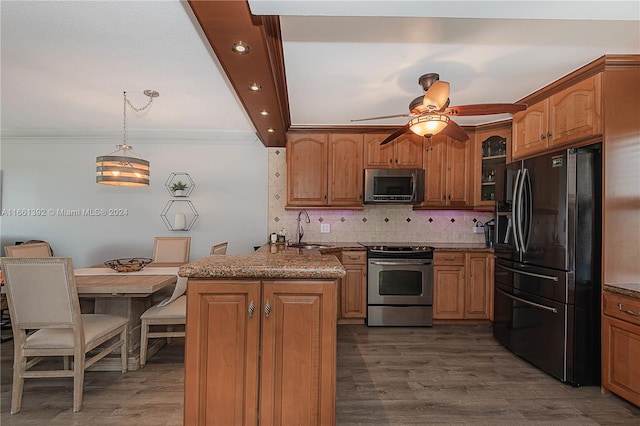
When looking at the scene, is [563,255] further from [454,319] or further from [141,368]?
[141,368]

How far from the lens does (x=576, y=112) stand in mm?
2301

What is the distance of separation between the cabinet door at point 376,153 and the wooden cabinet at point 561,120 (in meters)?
1.30

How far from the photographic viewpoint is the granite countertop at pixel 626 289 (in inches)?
74.7

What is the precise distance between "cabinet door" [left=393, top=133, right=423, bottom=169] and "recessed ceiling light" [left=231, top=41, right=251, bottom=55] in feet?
7.97

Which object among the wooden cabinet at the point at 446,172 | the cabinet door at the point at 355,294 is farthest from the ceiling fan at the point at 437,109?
the cabinet door at the point at 355,294

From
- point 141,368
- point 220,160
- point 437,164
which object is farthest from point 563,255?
point 220,160

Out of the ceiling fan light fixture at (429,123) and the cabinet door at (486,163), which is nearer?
the ceiling fan light fixture at (429,123)

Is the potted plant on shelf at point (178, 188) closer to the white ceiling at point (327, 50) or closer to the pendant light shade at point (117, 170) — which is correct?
the white ceiling at point (327, 50)

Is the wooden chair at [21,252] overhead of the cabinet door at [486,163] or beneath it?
beneath

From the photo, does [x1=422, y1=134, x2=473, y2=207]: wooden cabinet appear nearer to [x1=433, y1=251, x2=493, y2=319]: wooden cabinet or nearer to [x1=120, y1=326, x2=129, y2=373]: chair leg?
[x1=433, y1=251, x2=493, y2=319]: wooden cabinet

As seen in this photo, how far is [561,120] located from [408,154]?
1552 millimetres

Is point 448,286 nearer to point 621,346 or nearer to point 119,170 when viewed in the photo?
point 621,346

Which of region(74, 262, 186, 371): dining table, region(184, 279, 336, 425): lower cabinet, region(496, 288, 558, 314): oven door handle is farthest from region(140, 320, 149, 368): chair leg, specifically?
region(496, 288, 558, 314): oven door handle

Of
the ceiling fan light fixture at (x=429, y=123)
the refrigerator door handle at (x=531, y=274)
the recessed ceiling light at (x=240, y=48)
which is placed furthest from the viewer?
the refrigerator door handle at (x=531, y=274)
